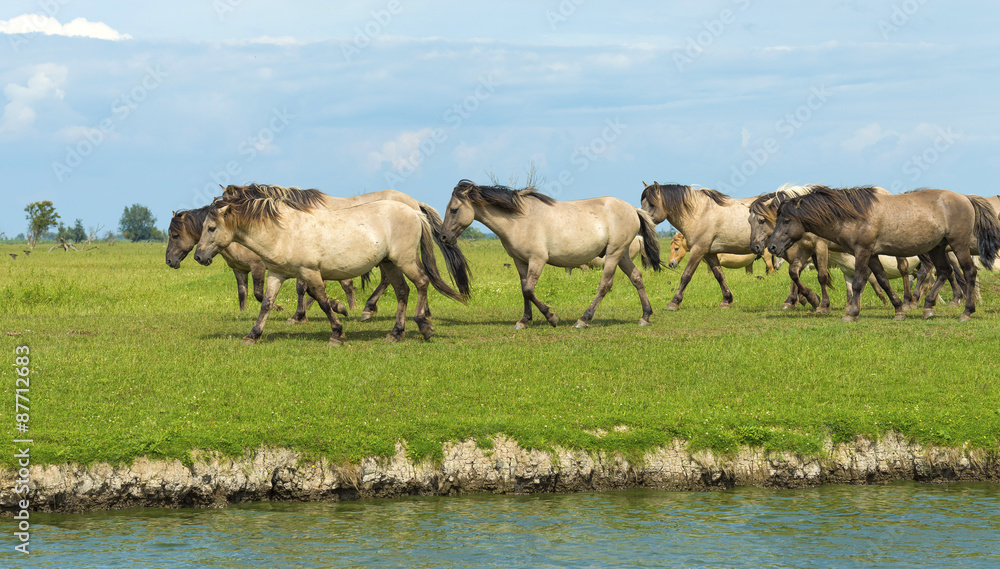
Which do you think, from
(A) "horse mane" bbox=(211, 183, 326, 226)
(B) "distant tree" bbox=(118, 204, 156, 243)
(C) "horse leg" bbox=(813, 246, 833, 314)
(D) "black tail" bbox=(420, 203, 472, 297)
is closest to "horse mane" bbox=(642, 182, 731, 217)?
(C) "horse leg" bbox=(813, 246, 833, 314)

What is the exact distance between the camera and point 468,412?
995cm

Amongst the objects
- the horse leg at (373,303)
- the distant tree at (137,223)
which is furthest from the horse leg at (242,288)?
the distant tree at (137,223)

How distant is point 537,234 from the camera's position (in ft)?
52.8

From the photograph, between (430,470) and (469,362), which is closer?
(430,470)

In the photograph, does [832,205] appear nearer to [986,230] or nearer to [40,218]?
[986,230]

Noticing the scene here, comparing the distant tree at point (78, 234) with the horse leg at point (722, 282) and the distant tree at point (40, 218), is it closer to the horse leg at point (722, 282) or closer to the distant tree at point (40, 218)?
the distant tree at point (40, 218)

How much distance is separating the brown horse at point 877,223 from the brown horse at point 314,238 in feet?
23.8

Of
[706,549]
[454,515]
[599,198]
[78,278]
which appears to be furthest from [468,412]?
[78,278]

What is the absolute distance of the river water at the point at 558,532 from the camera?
7234 millimetres

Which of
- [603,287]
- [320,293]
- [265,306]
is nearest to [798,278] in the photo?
[603,287]

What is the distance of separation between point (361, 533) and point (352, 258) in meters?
6.78

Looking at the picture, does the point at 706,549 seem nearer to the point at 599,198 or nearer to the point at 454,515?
the point at 454,515

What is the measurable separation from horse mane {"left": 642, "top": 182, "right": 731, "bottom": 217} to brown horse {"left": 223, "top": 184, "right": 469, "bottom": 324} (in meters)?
5.77

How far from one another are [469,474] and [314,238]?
241 inches
